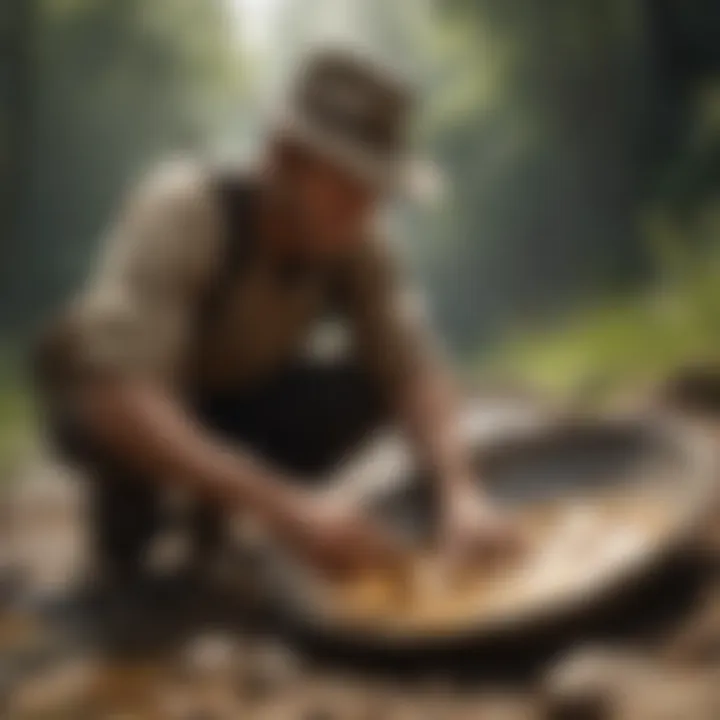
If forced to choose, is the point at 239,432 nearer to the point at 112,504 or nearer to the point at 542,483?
the point at 112,504

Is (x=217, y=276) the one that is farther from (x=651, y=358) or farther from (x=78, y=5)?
(x=651, y=358)

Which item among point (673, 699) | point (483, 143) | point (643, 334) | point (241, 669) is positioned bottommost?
point (673, 699)

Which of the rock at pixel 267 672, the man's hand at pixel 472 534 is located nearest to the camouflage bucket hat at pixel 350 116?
the man's hand at pixel 472 534

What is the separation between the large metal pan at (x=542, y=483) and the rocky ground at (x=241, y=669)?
0.03 m

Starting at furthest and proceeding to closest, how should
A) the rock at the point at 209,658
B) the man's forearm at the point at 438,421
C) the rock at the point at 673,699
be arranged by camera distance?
the man's forearm at the point at 438,421 < the rock at the point at 209,658 < the rock at the point at 673,699

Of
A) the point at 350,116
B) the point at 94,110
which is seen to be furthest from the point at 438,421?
the point at 94,110

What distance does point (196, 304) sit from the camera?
3.61 feet

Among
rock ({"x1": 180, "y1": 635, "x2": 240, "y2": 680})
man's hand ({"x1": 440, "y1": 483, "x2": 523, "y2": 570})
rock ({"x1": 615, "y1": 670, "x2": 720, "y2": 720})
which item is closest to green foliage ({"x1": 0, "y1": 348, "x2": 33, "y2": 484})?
rock ({"x1": 180, "y1": 635, "x2": 240, "y2": 680})

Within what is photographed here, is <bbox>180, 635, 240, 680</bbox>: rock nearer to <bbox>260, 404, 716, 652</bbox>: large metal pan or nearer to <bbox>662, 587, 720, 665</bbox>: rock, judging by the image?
<bbox>260, 404, 716, 652</bbox>: large metal pan

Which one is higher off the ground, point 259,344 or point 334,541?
point 259,344

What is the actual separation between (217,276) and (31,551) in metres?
0.24

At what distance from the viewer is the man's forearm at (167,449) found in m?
1.05

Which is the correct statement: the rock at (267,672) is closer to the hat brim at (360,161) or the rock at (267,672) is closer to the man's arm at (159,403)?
the man's arm at (159,403)

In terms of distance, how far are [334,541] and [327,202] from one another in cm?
25
